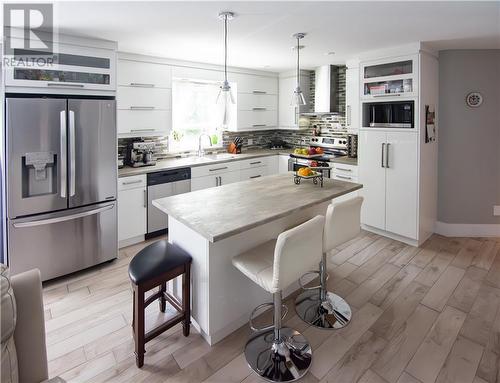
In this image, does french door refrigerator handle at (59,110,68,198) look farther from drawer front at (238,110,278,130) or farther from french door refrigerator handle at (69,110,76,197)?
drawer front at (238,110,278,130)

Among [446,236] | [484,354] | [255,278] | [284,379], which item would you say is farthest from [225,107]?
[446,236]

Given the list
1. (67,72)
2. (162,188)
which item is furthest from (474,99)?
(67,72)

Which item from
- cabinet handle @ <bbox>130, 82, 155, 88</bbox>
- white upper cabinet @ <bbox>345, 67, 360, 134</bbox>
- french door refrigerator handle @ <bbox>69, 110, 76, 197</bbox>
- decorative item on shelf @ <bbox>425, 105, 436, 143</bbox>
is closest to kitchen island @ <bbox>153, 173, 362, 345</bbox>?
french door refrigerator handle @ <bbox>69, 110, 76, 197</bbox>

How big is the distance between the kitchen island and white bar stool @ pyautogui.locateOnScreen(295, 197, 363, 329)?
21 centimetres

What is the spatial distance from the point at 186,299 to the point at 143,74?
298 cm

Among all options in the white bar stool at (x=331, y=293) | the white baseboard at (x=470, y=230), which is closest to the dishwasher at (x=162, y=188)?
the white bar stool at (x=331, y=293)

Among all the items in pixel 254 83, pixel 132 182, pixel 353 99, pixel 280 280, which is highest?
pixel 254 83

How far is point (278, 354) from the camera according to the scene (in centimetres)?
203

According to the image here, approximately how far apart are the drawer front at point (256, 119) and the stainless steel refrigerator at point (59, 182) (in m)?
2.44

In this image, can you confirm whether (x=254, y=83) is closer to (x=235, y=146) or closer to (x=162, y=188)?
(x=235, y=146)

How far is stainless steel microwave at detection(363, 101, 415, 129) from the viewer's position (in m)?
3.74

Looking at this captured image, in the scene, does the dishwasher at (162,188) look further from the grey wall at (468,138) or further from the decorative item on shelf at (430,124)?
the grey wall at (468,138)

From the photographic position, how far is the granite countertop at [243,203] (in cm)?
191

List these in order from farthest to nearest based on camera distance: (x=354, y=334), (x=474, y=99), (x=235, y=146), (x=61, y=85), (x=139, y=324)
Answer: (x=235, y=146) < (x=474, y=99) < (x=61, y=85) < (x=354, y=334) < (x=139, y=324)
